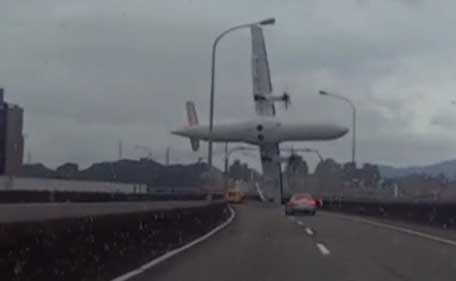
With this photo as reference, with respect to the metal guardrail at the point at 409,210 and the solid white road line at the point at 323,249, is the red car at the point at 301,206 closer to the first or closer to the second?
the metal guardrail at the point at 409,210

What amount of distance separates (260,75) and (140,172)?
20.1 meters

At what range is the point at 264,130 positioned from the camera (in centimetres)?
9075

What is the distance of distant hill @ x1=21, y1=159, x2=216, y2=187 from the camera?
3615 inches

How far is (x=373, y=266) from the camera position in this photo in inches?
776

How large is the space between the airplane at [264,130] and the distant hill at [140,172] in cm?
879

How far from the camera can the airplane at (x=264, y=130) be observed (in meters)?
84.1

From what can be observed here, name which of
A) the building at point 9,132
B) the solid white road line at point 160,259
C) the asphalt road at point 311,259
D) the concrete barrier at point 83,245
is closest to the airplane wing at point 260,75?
the building at point 9,132

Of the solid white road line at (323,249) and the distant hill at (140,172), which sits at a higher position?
the distant hill at (140,172)

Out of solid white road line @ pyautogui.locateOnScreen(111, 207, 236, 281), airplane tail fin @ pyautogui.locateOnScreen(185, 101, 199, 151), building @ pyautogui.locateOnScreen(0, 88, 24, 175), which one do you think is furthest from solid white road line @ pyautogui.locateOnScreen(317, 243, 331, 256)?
airplane tail fin @ pyautogui.locateOnScreen(185, 101, 199, 151)

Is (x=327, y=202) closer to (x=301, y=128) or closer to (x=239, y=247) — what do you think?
(x=301, y=128)

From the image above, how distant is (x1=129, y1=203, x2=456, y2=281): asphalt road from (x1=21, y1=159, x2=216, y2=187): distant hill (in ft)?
186

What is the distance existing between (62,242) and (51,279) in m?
0.79

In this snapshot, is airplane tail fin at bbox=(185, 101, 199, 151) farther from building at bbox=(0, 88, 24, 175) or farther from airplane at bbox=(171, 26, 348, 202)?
building at bbox=(0, 88, 24, 175)

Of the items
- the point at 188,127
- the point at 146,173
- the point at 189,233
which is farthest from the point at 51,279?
the point at 146,173
